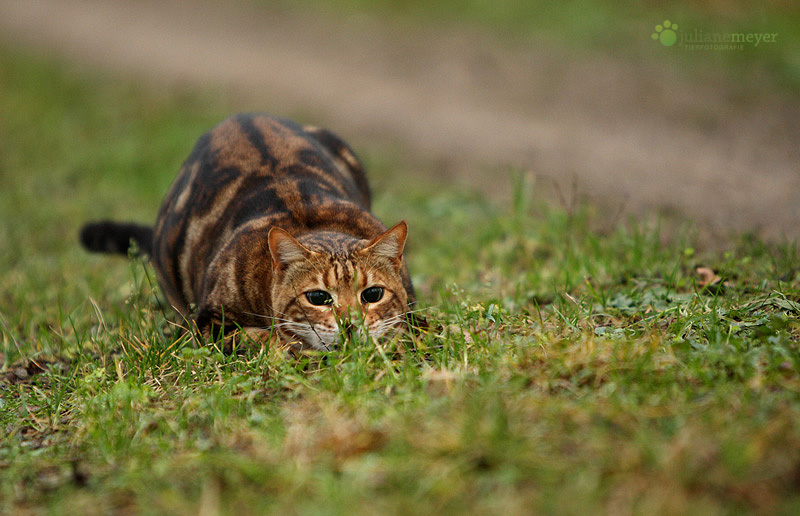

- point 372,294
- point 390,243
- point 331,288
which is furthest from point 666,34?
point 331,288

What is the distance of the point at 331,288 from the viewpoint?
9.64ft

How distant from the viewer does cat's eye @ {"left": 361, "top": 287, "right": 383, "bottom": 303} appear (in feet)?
9.86

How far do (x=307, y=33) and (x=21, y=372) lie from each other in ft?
28.7

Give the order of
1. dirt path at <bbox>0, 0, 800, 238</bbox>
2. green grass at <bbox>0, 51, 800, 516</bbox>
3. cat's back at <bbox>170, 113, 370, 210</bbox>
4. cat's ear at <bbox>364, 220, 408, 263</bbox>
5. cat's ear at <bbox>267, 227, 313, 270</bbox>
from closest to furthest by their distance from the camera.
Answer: green grass at <bbox>0, 51, 800, 516</bbox>, cat's ear at <bbox>267, 227, 313, 270</bbox>, cat's ear at <bbox>364, 220, 408, 263</bbox>, cat's back at <bbox>170, 113, 370, 210</bbox>, dirt path at <bbox>0, 0, 800, 238</bbox>

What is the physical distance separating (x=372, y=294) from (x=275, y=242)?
453 mm

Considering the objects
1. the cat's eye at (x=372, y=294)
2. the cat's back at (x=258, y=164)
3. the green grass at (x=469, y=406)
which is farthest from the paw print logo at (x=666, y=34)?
the cat's eye at (x=372, y=294)

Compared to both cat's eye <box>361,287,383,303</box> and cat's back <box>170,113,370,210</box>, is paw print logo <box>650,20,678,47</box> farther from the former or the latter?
cat's eye <box>361,287,383,303</box>

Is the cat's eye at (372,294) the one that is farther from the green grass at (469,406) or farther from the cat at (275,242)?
the green grass at (469,406)

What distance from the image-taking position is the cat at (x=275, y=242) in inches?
116

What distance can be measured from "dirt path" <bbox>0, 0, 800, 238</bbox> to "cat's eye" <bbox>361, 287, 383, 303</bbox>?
265cm

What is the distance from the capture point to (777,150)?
595cm

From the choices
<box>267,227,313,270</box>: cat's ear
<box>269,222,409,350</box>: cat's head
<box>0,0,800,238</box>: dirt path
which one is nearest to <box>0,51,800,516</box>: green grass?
<box>269,222,409,350</box>: cat's head

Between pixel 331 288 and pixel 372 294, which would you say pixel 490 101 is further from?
pixel 331 288

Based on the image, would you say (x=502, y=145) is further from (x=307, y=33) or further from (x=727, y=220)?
(x=307, y=33)
